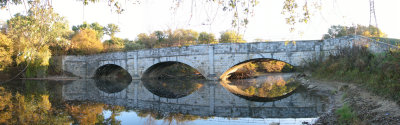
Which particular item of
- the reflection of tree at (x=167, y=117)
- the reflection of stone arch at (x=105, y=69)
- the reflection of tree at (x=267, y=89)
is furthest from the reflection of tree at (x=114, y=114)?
the reflection of stone arch at (x=105, y=69)

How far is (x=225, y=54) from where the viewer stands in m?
15.6

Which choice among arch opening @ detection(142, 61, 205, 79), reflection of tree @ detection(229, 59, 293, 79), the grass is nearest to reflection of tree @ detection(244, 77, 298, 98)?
the grass

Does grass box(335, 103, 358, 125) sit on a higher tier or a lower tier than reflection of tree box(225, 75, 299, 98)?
higher

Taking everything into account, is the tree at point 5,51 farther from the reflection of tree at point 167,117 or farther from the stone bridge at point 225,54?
the reflection of tree at point 167,117

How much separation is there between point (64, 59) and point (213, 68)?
1517 cm

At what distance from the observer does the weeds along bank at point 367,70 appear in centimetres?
480

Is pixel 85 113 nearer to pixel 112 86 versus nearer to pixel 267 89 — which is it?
pixel 267 89

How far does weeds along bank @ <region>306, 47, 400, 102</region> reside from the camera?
4804mm

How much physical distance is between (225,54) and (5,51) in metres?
16.5

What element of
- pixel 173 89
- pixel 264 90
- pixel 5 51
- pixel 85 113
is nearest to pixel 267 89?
pixel 264 90

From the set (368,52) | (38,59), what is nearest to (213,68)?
(368,52)

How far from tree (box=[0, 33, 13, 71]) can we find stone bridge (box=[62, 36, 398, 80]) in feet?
23.0

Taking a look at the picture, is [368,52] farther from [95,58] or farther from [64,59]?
[64,59]

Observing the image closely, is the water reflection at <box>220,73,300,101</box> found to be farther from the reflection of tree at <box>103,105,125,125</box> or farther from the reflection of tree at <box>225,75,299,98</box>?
the reflection of tree at <box>103,105,125,125</box>
